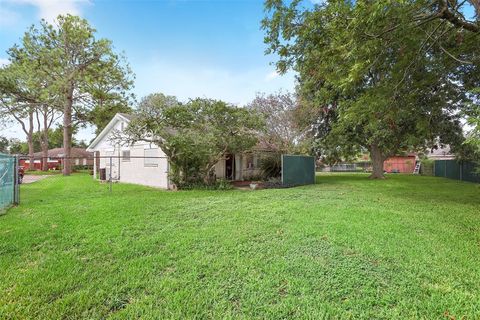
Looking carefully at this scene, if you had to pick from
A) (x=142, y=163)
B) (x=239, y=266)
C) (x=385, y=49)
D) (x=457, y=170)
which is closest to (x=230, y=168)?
(x=142, y=163)

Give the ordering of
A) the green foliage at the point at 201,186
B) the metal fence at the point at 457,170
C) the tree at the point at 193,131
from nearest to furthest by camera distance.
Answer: the tree at the point at 193,131, the green foliage at the point at 201,186, the metal fence at the point at 457,170

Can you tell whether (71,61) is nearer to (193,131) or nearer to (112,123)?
(112,123)

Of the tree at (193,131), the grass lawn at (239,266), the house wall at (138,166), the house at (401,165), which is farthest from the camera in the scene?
the house at (401,165)

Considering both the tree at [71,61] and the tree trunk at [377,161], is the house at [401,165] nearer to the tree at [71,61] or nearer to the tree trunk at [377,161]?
the tree trunk at [377,161]

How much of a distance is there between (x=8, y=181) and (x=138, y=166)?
775cm

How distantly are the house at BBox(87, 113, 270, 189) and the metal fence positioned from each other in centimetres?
1303

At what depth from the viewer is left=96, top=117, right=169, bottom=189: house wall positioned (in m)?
13.1

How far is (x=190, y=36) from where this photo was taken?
11422 mm

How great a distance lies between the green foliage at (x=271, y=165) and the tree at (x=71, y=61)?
17.0 metres

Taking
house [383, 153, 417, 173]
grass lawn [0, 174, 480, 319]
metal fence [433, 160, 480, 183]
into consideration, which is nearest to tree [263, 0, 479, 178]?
grass lawn [0, 174, 480, 319]

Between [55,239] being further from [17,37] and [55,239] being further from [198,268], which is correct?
[17,37]

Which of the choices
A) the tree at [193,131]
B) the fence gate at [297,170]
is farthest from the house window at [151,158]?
the fence gate at [297,170]

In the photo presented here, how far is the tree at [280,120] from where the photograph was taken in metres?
17.8

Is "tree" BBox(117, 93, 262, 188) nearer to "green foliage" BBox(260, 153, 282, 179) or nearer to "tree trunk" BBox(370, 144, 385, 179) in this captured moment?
"green foliage" BBox(260, 153, 282, 179)
